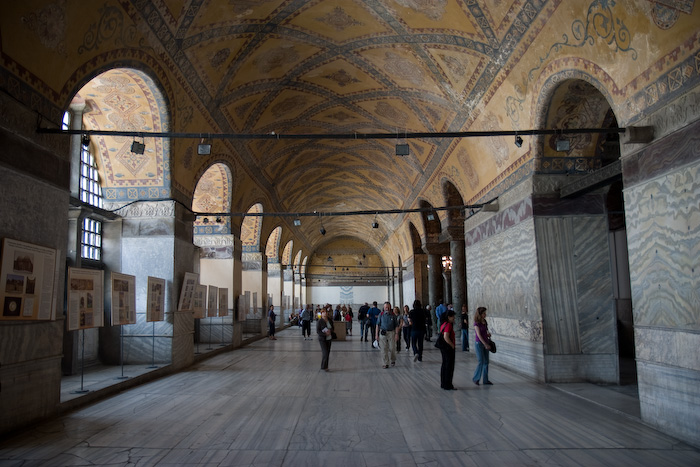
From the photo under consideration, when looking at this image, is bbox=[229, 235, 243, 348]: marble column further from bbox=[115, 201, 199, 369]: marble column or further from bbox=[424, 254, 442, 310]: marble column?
bbox=[424, 254, 442, 310]: marble column

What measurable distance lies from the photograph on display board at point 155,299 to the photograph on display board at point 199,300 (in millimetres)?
1710

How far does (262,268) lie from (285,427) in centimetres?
1565

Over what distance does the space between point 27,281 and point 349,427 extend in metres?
4.21

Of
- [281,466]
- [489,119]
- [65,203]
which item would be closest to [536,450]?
[281,466]

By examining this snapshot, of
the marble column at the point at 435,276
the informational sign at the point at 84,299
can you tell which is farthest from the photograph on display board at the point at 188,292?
the marble column at the point at 435,276

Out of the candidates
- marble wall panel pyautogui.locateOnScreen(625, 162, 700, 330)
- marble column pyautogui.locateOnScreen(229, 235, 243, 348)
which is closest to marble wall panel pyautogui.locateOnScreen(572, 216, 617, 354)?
marble wall panel pyautogui.locateOnScreen(625, 162, 700, 330)

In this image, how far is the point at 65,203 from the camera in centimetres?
699

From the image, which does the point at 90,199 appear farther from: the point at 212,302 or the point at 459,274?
the point at 459,274

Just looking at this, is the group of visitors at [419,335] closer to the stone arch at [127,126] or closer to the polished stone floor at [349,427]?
the polished stone floor at [349,427]

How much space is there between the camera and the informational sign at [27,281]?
18.5 ft

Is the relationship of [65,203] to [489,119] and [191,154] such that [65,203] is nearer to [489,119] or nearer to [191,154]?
[191,154]

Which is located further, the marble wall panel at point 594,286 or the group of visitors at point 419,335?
the marble wall panel at point 594,286

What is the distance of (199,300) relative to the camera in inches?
489

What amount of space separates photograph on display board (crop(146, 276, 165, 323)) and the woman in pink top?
5.99m
